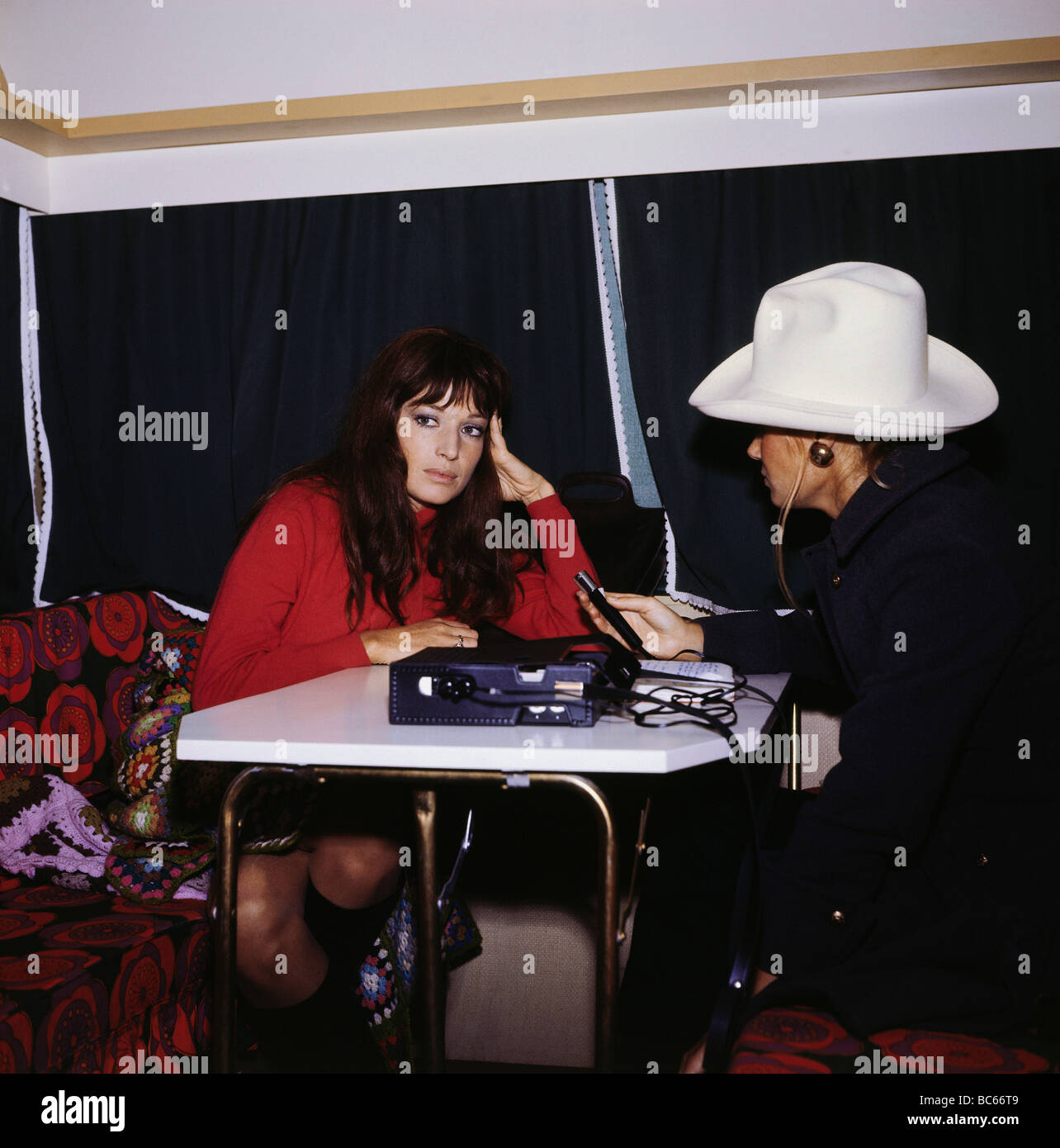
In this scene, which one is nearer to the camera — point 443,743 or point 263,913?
point 443,743

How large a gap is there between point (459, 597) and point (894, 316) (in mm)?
1094

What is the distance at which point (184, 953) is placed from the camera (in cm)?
178

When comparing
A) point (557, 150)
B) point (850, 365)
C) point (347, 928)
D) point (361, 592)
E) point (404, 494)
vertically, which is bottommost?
point (347, 928)

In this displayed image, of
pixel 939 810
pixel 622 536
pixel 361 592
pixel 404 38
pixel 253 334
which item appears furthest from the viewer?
pixel 253 334

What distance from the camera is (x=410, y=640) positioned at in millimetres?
1808

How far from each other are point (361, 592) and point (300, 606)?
0.13 metres

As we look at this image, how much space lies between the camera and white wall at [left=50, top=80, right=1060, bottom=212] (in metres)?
2.55

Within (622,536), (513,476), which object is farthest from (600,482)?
(513,476)

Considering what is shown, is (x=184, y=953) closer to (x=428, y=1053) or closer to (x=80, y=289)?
(x=428, y=1053)

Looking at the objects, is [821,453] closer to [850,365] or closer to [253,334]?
[850,365]

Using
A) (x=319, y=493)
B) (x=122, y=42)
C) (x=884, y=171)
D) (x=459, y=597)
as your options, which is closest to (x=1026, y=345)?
(x=884, y=171)

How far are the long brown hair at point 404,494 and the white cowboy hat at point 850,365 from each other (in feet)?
2.49

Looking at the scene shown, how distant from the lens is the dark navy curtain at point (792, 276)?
251 cm

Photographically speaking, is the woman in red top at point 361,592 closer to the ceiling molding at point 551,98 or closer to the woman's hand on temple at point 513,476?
the woman's hand on temple at point 513,476
